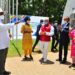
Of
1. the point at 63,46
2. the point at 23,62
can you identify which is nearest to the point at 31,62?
the point at 23,62

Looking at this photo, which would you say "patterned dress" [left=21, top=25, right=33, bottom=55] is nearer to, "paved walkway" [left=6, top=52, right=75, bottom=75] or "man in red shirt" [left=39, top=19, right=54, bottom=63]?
"paved walkway" [left=6, top=52, right=75, bottom=75]

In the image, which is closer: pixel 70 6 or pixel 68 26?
pixel 68 26

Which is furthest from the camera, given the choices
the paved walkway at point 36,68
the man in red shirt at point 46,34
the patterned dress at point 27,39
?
the patterned dress at point 27,39

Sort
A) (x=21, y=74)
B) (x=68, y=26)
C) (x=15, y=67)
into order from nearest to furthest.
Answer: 1. (x=21, y=74)
2. (x=15, y=67)
3. (x=68, y=26)

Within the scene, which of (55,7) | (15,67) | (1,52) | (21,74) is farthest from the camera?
(55,7)

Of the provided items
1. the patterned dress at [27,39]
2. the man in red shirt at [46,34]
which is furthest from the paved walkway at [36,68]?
the man in red shirt at [46,34]

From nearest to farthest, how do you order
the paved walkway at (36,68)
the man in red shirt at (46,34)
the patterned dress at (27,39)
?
the paved walkway at (36,68) < the man in red shirt at (46,34) < the patterned dress at (27,39)

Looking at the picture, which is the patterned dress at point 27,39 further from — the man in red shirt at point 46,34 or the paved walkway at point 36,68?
the man in red shirt at point 46,34

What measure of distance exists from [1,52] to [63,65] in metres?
Answer: 4.66

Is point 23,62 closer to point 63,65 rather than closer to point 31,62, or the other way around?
point 31,62

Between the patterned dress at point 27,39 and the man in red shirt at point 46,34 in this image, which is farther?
the patterned dress at point 27,39

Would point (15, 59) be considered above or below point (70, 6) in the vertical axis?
below

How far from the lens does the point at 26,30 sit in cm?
1627

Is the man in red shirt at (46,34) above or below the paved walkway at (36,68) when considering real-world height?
above
